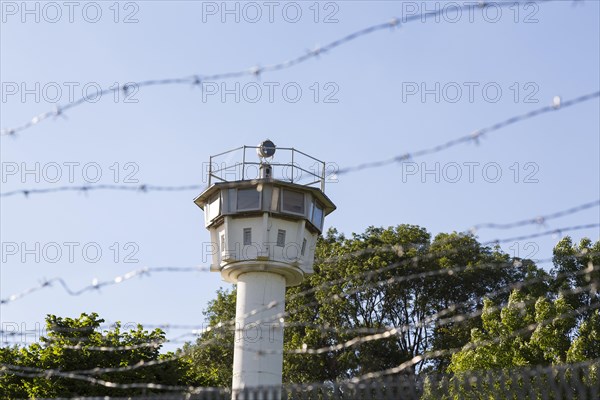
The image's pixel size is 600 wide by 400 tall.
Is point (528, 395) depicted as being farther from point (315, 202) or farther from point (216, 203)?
point (216, 203)

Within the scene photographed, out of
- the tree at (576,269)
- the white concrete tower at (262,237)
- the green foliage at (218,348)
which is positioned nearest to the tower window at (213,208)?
the white concrete tower at (262,237)

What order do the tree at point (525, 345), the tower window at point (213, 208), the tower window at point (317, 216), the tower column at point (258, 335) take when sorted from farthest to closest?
the tree at point (525, 345)
the tower window at point (317, 216)
the tower window at point (213, 208)
the tower column at point (258, 335)

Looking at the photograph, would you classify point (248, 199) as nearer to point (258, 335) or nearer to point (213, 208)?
point (213, 208)

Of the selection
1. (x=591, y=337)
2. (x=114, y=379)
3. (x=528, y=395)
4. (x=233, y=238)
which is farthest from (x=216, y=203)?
(x=591, y=337)

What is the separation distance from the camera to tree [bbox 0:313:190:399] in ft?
84.6

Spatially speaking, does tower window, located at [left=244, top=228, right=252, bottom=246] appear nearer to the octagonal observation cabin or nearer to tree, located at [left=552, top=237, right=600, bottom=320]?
the octagonal observation cabin

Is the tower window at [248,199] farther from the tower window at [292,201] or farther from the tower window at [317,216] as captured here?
the tower window at [317,216]

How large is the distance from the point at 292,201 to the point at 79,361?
25.2 feet

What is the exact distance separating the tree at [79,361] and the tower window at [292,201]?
5.68m

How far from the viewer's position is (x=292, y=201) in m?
24.0

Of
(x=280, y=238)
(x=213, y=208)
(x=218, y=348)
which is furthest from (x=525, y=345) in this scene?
(x=218, y=348)

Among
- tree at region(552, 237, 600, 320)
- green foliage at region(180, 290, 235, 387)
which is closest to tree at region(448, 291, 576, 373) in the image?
tree at region(552, 237, 600, 320)

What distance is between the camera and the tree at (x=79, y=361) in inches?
1016

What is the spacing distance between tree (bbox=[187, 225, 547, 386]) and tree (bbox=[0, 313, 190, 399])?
33.2 feet
